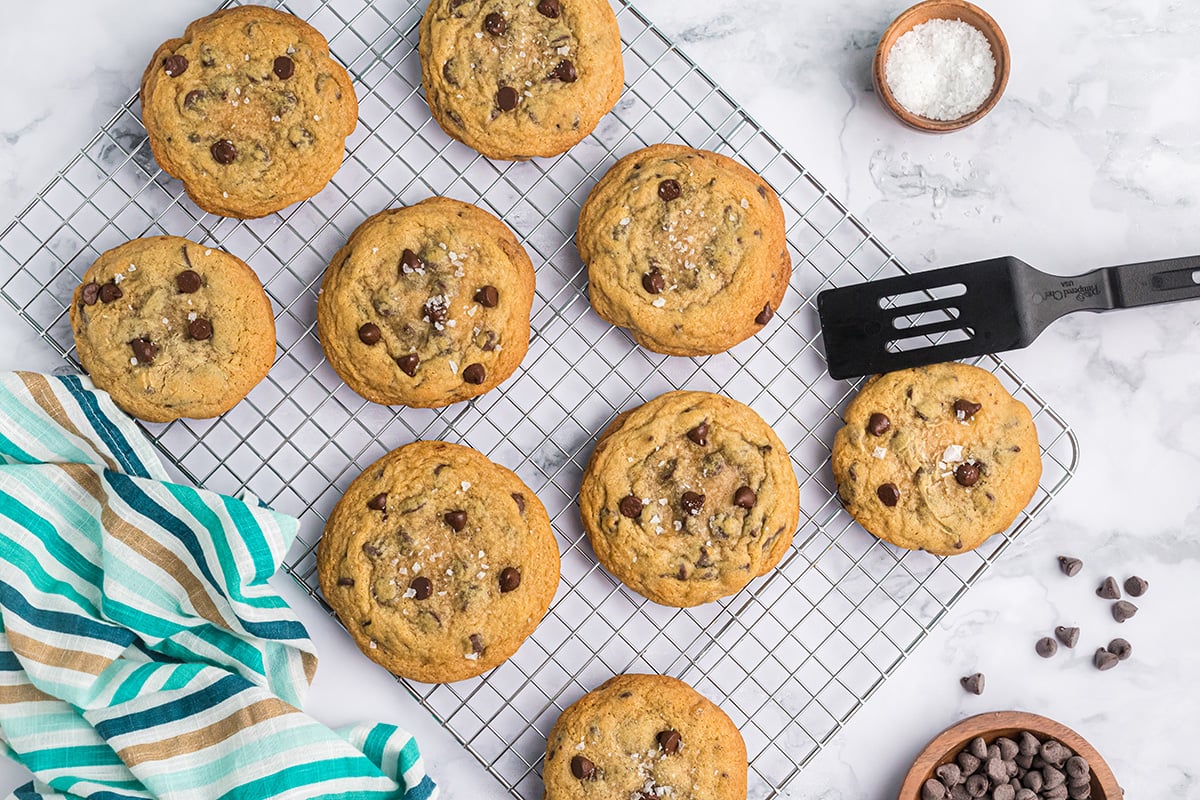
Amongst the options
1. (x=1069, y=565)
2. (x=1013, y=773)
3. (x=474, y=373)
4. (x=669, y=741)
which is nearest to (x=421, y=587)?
(x=474, y=373)

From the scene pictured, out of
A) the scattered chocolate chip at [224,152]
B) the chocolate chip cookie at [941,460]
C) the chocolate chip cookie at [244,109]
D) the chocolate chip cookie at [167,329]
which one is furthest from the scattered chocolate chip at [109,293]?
the chocolate chip cookie at [941,460]

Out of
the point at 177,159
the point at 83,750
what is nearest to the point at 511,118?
the point at 177,159

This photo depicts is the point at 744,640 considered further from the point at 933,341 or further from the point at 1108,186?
the point at 1108,186

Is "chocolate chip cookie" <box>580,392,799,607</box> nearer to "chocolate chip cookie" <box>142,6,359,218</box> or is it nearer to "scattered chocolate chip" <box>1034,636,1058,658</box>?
"scattered chocolate chip" <box>1034,636,1058,658</box>

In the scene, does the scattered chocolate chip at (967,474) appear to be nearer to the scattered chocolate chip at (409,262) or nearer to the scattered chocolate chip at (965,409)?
the scattered chocolate chip at (965,409)

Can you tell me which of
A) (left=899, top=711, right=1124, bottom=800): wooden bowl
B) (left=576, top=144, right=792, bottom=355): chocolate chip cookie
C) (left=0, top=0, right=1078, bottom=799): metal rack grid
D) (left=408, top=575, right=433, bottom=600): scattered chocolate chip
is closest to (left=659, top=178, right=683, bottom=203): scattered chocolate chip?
(left=576, top=144, right=792, bottom=355): chocolate chip cookie

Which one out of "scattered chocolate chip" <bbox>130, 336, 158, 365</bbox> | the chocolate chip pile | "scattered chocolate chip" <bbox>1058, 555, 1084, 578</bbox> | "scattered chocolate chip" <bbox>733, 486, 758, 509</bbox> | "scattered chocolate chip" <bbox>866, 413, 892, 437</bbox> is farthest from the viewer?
"scattered chocolate chip" <bbox>1058, 555, 1084, 578</bbox>
